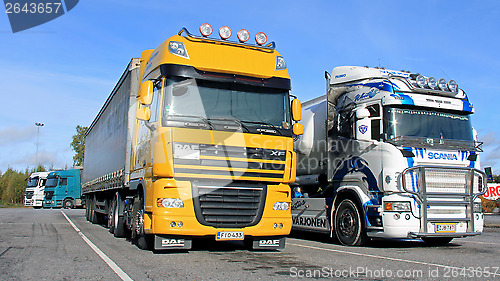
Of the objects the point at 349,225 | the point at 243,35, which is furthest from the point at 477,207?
the point at 243,35

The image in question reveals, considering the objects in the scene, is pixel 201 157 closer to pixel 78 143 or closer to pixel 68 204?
pixel 68 204

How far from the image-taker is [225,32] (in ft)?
30.5

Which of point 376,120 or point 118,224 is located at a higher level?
point 376,120

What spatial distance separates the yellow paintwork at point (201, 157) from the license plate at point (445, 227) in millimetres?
3338

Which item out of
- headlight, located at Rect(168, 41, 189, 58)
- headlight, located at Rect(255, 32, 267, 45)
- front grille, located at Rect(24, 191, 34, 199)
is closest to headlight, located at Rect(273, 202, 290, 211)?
headlight, located at Rect(168, 41, 189, 58)

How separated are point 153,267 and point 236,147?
249 centimetres

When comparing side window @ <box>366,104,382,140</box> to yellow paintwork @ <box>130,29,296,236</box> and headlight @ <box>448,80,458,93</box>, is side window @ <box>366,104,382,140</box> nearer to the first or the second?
headlight @ <box>448,80,458,93</box>

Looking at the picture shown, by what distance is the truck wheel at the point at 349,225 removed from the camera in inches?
409

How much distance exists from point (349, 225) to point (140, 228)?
4795mm

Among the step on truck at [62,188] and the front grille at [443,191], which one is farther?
the step on truck at [62,188]

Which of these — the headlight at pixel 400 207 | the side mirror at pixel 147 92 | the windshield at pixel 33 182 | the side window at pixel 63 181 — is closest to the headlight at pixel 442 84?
the headlight at pixel 400 207

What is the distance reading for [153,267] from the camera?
6965 millimetres

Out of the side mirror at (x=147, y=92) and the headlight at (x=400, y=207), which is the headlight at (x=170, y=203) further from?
the headlight at (x=400, y=207)

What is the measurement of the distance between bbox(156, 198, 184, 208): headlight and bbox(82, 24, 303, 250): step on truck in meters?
0.02
